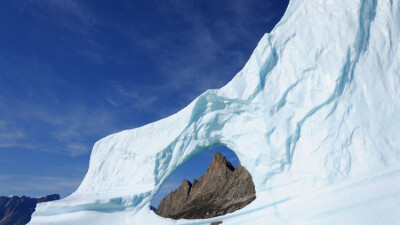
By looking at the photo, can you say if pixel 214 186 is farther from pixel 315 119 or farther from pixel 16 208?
pixel 16 208

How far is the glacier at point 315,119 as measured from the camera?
6.03 metres

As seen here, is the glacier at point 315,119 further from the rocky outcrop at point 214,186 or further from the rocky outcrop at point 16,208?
the rocky outcrop at point 16,208

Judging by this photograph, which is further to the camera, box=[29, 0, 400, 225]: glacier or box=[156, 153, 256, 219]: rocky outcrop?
box=[156, 153, 256, 219]: rocky outcrop

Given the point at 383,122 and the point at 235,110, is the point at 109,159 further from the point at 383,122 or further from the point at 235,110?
the point at 383,122

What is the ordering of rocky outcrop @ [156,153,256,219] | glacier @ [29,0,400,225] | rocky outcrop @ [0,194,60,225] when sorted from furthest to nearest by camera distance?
1. rocky outcrop @ [0,194,60,225]
2. rocky outcrop @ [156,153,256,219]
3. glacier @ [29,0,400,225]

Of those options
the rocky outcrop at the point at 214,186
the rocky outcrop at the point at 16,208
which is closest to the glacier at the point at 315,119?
the rocky outcrop at the point at 214,186

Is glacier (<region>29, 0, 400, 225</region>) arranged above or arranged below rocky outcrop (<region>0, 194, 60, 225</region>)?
below

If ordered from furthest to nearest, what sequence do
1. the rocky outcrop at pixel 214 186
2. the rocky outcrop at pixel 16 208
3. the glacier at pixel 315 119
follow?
the rocky outcrop at pixel 16 208 < the rocky outcrop at pixel 214 186 < the glacier at pixel 315 119

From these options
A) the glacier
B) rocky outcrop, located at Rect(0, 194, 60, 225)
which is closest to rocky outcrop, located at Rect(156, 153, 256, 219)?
the glacier

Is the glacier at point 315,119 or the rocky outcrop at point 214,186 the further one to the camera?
the rocky outcrop at point 214,186

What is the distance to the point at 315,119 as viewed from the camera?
7113mm

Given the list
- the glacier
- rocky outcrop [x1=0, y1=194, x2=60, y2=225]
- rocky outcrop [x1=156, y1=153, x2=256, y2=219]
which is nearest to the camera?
the glacier

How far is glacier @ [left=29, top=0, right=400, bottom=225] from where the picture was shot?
6.03 m

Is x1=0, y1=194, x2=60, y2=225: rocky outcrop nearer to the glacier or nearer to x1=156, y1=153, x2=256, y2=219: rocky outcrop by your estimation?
x1=156, y1=153, x2=256, y2=219: rocky outcrop
